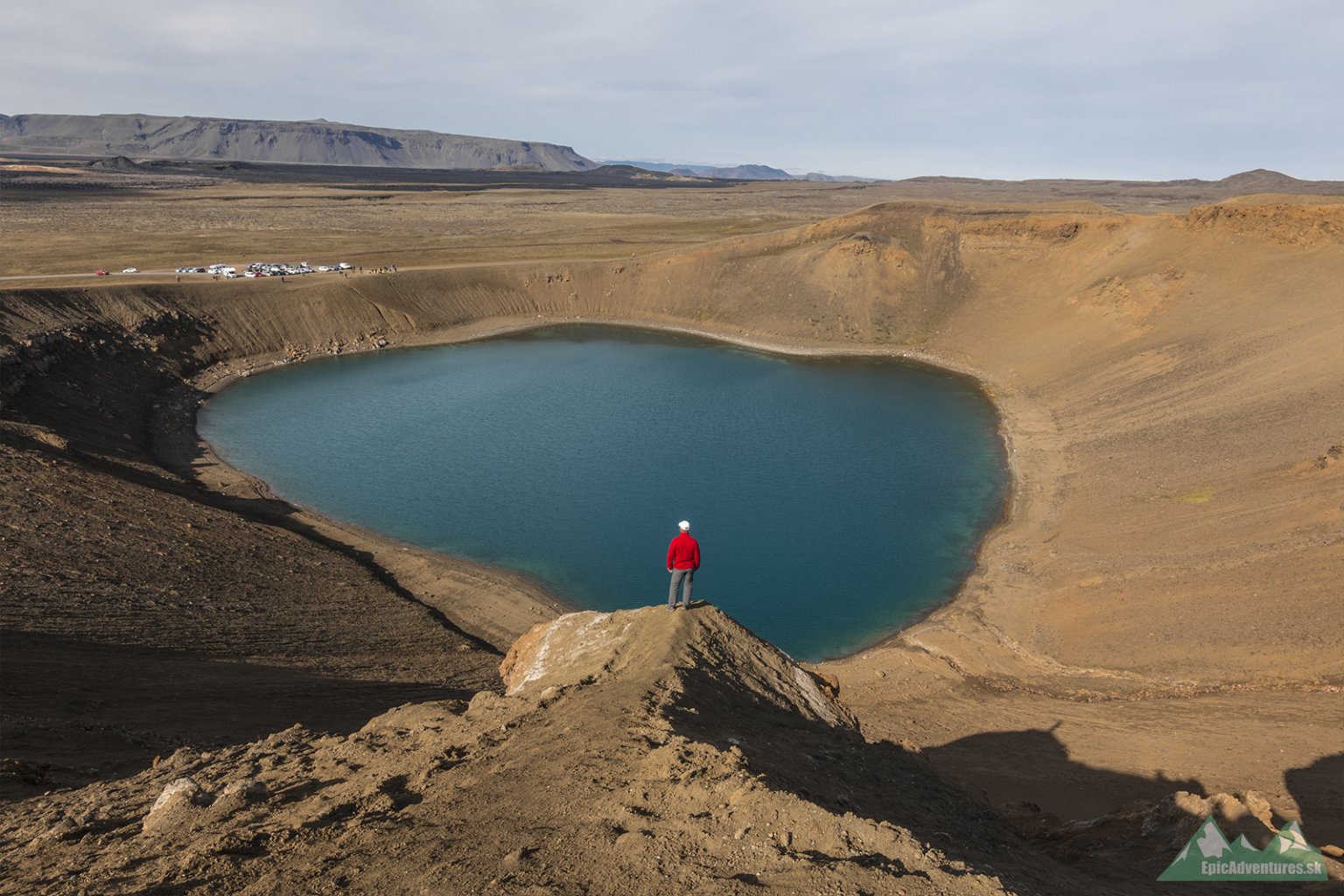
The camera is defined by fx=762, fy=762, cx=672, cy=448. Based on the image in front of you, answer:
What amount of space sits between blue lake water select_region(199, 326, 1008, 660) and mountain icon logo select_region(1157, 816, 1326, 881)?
16106mm

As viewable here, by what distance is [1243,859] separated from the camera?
37.6 feet

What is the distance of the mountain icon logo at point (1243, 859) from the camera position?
35.7 ft

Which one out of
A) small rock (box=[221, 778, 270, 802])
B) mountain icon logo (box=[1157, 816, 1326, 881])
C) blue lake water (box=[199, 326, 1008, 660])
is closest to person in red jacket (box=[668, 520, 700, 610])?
small rock (box=[221, 778, 270, 802])

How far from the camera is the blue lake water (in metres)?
→ 31.6

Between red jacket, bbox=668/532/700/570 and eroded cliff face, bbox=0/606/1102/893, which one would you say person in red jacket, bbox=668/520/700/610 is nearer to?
red jacket, bbox=668/532/700/570

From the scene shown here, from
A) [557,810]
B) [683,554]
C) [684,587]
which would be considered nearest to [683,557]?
[683,554]

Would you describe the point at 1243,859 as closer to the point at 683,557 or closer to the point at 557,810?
the point at 683,557

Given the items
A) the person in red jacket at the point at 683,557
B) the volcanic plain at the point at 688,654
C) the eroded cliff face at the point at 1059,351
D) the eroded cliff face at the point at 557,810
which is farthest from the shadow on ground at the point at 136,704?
the eroded cliff face at the point at 1059,351

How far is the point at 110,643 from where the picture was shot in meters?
19.2

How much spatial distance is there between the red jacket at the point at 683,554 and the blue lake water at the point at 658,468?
13.7 m

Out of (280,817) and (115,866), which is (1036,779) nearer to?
(280,817)

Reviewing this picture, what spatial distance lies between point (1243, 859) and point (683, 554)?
10.1m

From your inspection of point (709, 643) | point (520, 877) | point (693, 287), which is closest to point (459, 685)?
point (709, 643)

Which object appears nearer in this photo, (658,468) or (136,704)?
(136,704)
